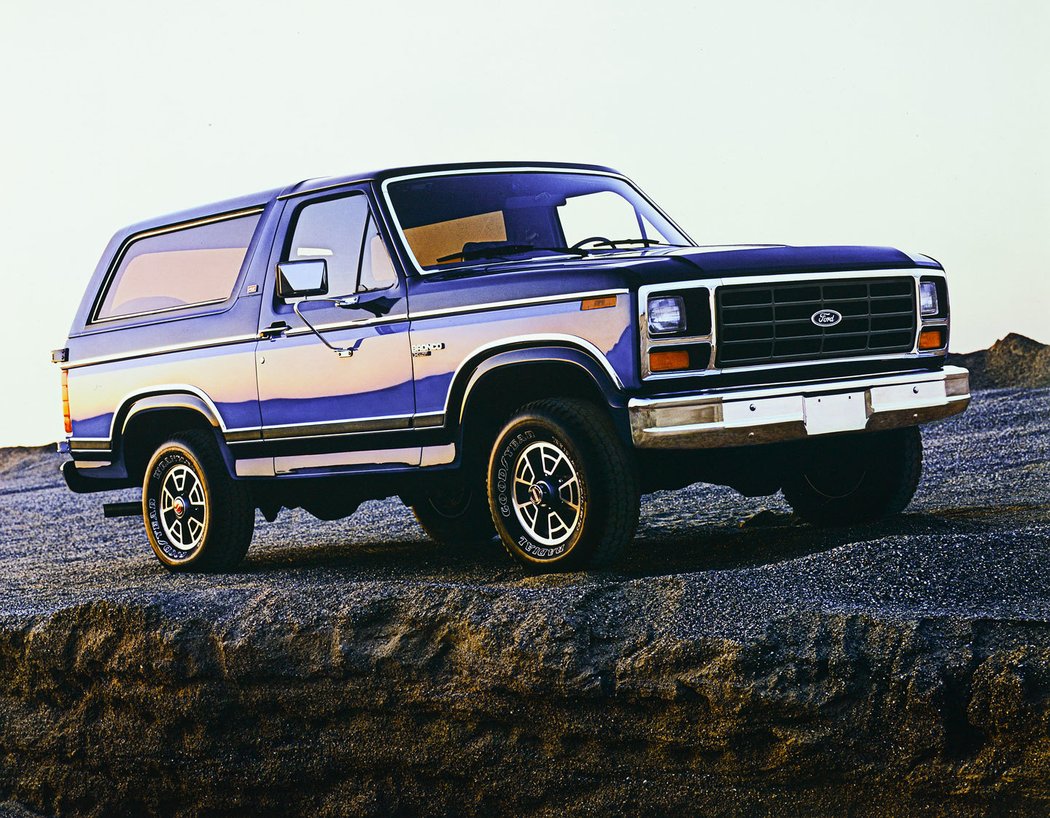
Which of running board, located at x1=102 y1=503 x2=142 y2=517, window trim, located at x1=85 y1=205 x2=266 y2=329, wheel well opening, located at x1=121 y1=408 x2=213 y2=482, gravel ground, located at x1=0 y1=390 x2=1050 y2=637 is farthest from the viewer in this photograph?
running board, located at x1=102 y1=503 x2=142 y2=517

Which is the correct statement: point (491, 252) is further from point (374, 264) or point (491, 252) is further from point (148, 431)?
point (148, 431)

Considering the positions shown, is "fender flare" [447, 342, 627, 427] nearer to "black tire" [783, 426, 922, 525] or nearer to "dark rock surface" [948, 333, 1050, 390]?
"black tire" [783, 426, 922, 525]

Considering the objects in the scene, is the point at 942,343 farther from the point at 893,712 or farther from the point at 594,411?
the point at 893,712

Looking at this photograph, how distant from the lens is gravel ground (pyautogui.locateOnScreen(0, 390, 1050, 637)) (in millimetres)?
5652

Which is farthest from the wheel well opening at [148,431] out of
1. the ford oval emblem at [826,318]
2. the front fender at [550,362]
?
the ford oval emblem at [826,318]

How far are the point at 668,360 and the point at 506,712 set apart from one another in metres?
1.65

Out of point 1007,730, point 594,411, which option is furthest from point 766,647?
point 594,411

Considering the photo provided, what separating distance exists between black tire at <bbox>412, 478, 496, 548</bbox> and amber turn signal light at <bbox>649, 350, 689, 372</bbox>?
300 cm

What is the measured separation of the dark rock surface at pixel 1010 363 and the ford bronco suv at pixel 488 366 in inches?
715

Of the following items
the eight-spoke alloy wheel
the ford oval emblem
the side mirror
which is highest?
the side mirror

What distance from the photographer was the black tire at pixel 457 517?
920cm

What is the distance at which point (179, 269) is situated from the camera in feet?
28.8

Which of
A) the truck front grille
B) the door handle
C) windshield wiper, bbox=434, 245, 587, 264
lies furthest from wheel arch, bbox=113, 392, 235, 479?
the truck front grille

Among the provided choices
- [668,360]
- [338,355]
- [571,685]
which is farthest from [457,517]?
[571,685]
